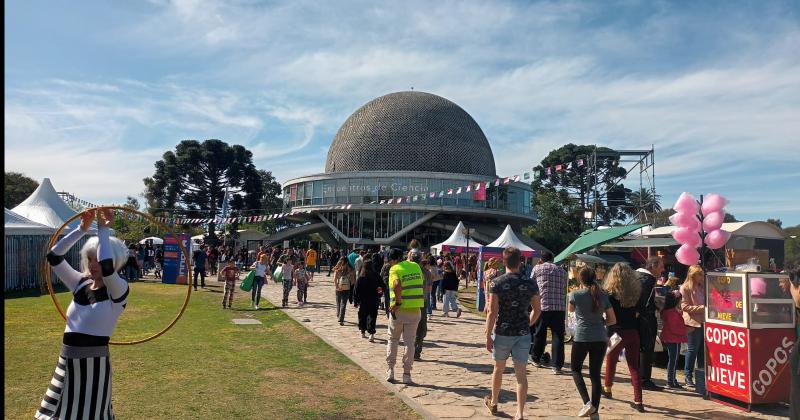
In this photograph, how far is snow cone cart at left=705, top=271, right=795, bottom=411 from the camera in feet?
19.2

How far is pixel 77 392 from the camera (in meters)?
3.32

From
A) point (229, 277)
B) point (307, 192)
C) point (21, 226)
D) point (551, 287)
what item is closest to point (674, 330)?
point (551, 287)

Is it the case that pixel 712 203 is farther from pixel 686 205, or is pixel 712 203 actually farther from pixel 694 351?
pixel 694 351

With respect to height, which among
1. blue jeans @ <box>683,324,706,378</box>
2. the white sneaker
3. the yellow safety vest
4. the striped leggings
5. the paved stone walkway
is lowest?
the paved stone walkway

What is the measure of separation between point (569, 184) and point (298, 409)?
63.6 meters

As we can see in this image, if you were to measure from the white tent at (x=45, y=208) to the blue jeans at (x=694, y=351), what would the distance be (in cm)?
1822

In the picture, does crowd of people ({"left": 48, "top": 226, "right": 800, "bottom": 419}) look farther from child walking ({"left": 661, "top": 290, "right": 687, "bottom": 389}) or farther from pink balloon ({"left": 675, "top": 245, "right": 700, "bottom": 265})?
pink balloon ({"left": 675, "top": 245, "right": 700, "bottom": 265})

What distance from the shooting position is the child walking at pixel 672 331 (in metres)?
6.79

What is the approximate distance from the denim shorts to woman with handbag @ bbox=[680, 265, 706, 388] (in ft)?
8.99

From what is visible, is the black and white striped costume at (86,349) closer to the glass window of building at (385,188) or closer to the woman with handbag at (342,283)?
the woman with handbag at (342,283)

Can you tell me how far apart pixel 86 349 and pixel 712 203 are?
25.4ft

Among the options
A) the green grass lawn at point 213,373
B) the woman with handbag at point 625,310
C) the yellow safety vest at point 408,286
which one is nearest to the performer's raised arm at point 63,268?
the green grass lawn at point 213,373

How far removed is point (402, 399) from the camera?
229 inches

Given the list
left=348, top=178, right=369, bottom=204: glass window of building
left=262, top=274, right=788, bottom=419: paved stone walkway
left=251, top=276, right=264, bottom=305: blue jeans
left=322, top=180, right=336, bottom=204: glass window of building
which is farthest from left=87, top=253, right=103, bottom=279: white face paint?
left=322, top=180, right=336, bottom=204: glass window of building
